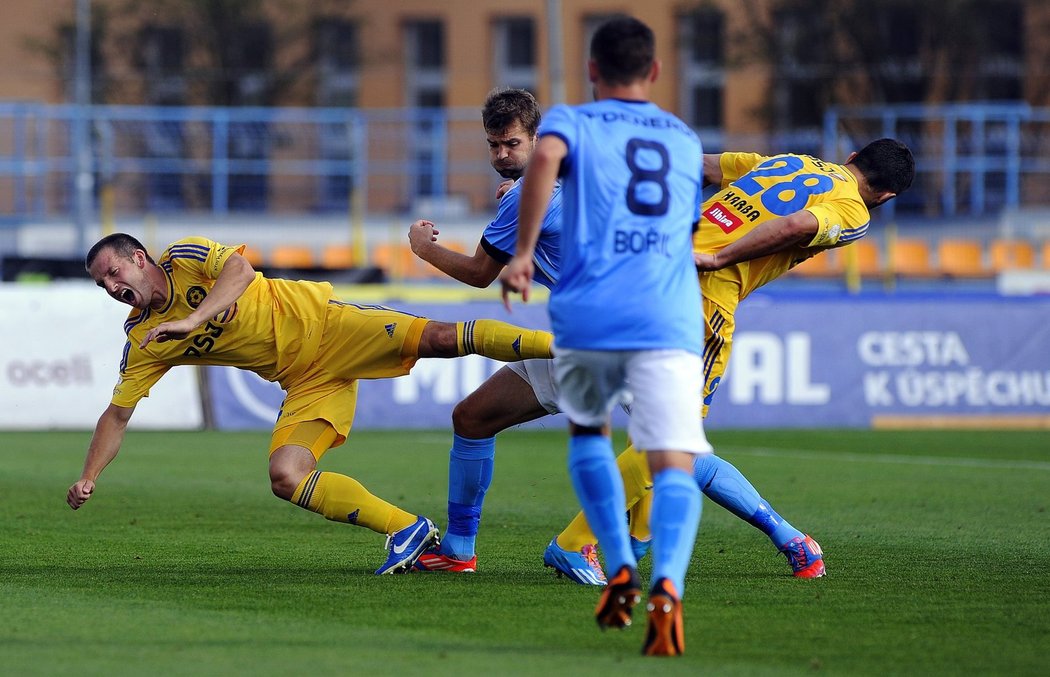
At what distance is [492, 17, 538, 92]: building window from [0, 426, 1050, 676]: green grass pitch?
30.3m

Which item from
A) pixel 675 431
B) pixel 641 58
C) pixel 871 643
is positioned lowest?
pixel 871 643

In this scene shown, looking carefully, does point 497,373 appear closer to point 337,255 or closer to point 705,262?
point 705,262

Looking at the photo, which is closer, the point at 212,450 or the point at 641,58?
the point at 641,58

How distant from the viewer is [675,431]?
5223mm

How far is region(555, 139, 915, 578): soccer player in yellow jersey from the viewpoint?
6.71 meters

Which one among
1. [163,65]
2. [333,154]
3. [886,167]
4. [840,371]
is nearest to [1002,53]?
[333,154]

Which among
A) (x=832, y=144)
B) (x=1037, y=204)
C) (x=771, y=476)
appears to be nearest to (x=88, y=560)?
(x=771, y=476)

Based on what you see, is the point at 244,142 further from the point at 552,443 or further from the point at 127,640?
the point at 127,640

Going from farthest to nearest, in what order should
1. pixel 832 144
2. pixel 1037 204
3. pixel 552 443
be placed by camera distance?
A: pixel 1037 204, pixel 832 144, pixel 552 443

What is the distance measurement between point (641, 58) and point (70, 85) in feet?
120

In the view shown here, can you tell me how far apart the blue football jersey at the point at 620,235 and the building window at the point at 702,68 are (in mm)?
33371

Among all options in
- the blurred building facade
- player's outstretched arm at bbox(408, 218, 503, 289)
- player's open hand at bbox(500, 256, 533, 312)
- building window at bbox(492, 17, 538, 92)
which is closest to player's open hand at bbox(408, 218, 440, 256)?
player's outstretched arm at bbox(408, 218, 503, 289)

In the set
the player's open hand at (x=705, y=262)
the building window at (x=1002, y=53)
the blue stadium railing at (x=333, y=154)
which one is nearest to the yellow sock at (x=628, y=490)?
the player's open hand at (x=705, y=262)

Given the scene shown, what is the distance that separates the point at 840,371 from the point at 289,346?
36.4 ft
